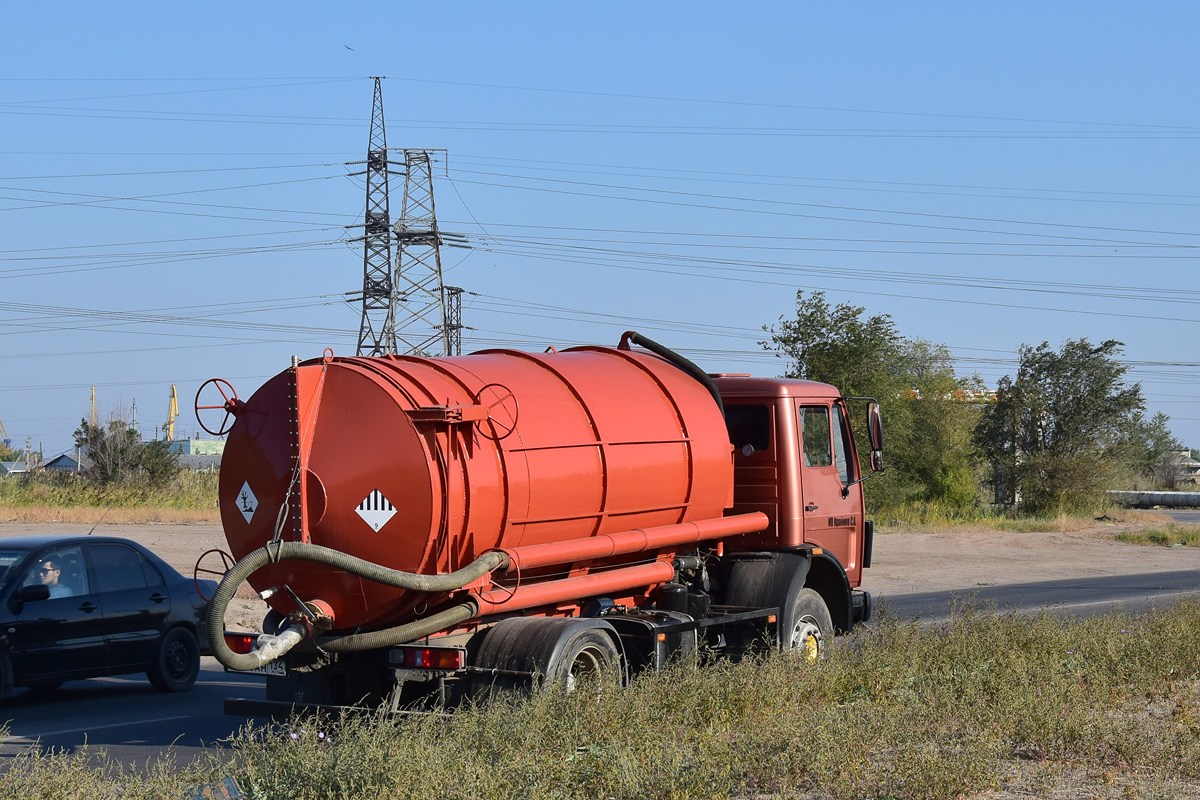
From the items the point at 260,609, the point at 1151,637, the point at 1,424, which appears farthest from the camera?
the point at 1,424

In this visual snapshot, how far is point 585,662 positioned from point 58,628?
5.21m

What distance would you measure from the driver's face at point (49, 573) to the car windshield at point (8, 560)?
0.20 metres

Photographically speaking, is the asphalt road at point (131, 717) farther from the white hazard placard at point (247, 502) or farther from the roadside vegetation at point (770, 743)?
the white hazard placard at point (247, 502)

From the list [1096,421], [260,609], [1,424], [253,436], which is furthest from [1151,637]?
[1,424]

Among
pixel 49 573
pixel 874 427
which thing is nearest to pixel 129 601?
pixel 49 573

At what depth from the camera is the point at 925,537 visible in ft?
119

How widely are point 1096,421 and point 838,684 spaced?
41550 millimetres

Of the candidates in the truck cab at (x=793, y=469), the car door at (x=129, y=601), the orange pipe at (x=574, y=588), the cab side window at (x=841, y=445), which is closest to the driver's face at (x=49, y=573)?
the car door at (x=129, y=601)

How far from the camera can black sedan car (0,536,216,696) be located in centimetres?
1062

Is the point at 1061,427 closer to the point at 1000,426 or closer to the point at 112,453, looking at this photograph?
the point at 1000,426

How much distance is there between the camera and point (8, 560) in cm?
1096

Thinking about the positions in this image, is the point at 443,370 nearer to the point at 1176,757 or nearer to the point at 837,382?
the point at 1176,757

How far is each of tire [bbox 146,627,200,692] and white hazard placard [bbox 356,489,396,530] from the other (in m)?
4.95

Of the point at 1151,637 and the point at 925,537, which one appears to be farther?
the point at 925,537
